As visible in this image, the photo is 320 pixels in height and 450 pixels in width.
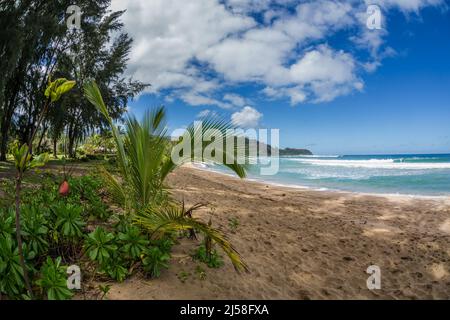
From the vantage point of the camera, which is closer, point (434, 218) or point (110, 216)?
point (110, 216)

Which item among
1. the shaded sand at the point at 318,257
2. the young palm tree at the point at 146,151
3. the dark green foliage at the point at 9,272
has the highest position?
the young palm tree at the point at 146,151

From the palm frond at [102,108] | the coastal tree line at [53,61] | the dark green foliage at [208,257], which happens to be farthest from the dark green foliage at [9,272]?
the coastal tree line at [53,61]

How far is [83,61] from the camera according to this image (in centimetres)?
2178

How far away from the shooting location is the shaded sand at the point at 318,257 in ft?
11.1

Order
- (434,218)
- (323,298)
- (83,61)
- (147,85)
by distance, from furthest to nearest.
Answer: (147,85) < (83,61) < (434,218) < (323,298)

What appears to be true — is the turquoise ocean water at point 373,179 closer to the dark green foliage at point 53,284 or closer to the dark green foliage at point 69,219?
Result: the dark green foliage at point 69,219

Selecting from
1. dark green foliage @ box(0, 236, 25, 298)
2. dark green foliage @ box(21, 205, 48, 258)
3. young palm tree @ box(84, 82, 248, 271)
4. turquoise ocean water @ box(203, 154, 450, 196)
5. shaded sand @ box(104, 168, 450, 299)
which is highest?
young palm tree @ box(84, 82, 248, 271)

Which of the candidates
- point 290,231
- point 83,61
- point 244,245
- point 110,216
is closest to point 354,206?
point 290,231

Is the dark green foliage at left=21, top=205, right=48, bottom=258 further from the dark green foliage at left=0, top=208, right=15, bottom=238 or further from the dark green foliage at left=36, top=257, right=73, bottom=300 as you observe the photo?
the dark green foliage at left=36, top=257, right=73, bottom=300

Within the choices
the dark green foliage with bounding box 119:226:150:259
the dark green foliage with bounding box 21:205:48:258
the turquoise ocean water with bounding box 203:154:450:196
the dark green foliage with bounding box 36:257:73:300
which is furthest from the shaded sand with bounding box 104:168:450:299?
the turquoise ocean water with bounding box 203:154:450:196

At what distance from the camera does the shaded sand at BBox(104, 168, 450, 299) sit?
133 inches
